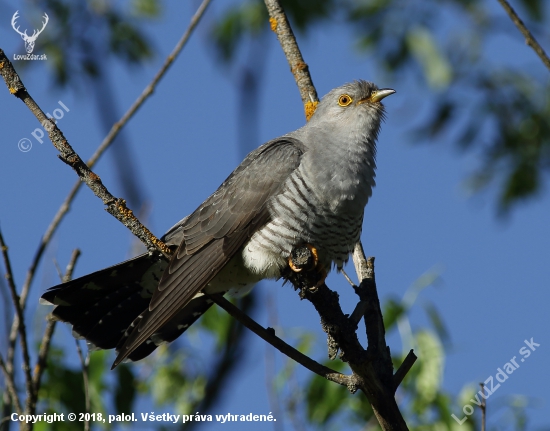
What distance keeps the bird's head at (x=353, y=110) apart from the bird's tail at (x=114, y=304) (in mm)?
1240

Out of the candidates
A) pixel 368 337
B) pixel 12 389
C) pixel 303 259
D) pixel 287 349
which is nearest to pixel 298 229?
pixel 303 259

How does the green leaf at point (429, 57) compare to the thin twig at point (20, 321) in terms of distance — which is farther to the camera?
the green leaf at point (429, 57)

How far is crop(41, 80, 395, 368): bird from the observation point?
11.7 ft

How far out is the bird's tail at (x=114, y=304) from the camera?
3812mm

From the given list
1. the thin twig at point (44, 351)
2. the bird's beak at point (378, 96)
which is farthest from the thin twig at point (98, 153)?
the bird's beak at point (378, 96)

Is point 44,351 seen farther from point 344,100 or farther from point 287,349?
point 344,100

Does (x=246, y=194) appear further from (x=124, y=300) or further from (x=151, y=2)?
(x=151, y=2)

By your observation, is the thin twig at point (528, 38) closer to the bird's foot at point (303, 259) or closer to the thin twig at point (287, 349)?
the bird's foot at point (303, 259)

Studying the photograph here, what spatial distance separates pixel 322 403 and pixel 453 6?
4610 mm

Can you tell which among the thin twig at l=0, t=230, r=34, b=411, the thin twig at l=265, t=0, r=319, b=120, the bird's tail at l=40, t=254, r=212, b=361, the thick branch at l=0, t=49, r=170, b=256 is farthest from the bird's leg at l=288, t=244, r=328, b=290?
the thin twig at l=0, t=230, r=34, b=411

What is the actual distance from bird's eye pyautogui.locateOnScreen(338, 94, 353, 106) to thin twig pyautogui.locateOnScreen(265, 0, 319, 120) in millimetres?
193

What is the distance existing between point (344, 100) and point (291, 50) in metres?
0.45

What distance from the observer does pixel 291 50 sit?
4328 mm

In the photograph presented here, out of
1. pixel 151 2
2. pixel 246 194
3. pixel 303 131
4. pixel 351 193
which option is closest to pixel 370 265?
pixel 351 193
